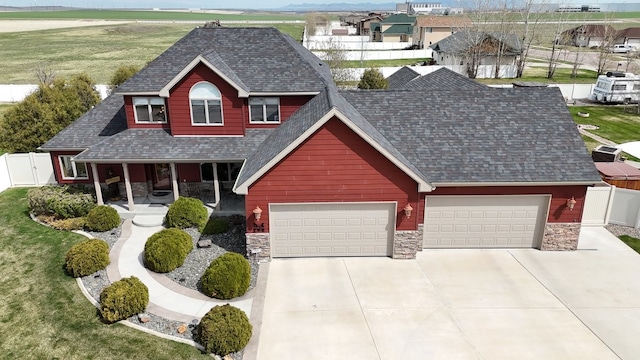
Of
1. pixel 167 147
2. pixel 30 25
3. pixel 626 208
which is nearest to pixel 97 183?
pixel 167 147

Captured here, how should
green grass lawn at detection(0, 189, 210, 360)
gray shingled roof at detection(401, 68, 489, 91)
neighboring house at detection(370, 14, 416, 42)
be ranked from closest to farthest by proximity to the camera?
green grass lawn at detection(0, 189, 210, 360), gray shingled roof at detection(401, 68, 489, 91), neighboring house at detection(370, 14, 416, 42)

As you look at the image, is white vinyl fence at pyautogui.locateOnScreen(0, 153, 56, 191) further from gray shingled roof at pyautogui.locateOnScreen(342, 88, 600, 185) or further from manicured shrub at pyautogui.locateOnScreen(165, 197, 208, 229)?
gray shingled roof at pyautogui.locateOnScreen(342, 88, 600, 185)

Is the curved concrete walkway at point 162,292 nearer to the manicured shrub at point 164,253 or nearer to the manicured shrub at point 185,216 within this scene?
the manicured shrub at point 164,253

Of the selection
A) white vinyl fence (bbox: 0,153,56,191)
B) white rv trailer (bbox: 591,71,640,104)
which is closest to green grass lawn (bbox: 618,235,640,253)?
white vinyl fence (bbox: 0,153,56,191)

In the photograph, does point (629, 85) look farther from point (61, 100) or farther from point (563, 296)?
point (61, 100)

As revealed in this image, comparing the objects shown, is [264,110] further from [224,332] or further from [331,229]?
[224,332]

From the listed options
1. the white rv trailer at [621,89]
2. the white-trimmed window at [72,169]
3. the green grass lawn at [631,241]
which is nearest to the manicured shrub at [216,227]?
the white-trimmed window at [72,169]
